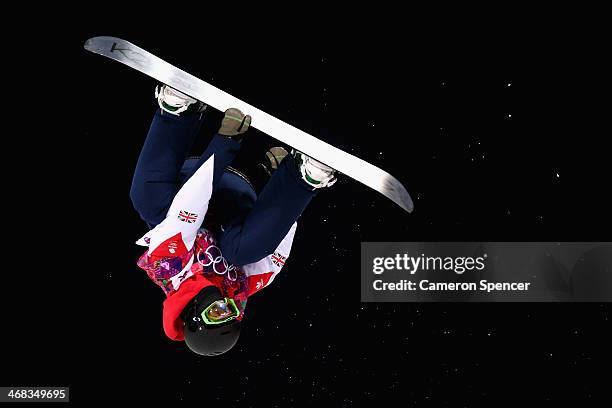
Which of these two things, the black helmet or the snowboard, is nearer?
the snowboard

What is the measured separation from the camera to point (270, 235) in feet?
13.1

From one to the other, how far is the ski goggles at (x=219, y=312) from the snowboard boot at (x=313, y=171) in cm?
66

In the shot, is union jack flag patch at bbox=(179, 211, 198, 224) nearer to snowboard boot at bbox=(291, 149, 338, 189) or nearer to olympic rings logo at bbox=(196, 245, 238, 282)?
olympic rings logo at bbox=(196, 245, 238, 282)

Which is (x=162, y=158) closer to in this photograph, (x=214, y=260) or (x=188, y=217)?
(x=188, y=217)

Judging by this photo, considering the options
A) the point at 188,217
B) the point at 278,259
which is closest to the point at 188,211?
the point at 188,217

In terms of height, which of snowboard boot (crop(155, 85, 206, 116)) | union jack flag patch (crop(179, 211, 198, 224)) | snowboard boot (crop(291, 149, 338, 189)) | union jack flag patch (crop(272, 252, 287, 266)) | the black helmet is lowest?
the black helmet

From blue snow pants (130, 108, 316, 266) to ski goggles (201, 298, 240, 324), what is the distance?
25cm

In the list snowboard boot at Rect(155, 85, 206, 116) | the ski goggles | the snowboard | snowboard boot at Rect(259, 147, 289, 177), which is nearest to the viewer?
the snowboard

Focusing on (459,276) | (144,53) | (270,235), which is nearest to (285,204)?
(270,235)

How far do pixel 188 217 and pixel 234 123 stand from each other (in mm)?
420

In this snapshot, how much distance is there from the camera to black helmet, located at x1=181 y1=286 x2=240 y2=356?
4.19 metres

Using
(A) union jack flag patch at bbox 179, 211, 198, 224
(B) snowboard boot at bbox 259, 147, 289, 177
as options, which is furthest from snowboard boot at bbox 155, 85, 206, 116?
(B) snowboard boot at bbox 259, 147, 289, 177

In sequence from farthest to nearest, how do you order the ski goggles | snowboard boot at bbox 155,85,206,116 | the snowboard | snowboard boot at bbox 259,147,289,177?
snowboard boot at bbox 259,147,289,177
the ski goggles
snowboard boot at bbox 155,85,206,116
the snowboard

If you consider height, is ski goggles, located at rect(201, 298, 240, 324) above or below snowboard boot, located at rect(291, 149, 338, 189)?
below
